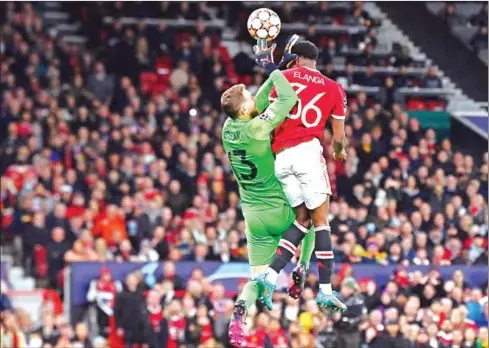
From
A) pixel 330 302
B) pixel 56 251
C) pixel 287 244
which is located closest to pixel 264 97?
pixel 287 244

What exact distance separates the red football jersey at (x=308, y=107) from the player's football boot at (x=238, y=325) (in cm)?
132

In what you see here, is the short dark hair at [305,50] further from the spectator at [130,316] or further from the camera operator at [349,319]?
the spectator at [130,316]

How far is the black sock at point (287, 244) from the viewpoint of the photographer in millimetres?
12750

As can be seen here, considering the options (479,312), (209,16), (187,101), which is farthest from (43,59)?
(479,312)

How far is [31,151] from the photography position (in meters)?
22.6

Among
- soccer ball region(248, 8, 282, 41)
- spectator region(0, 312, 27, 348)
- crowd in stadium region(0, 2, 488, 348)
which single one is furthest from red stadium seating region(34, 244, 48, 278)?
soccer ball region(248, 8, 282, 41)

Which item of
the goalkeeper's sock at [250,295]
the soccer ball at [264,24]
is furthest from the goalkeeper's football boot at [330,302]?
the soccer ball at [264,24]

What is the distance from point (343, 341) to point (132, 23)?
9.40 meters

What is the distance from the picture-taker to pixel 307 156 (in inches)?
491

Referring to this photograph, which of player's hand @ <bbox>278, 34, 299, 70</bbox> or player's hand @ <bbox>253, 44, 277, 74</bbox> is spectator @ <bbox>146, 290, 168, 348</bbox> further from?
player's hand @ <bbox>253, 44, 277, 74</bbox>

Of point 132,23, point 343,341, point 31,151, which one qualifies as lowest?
point 343,341

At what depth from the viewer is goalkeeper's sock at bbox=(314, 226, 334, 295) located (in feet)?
41.5

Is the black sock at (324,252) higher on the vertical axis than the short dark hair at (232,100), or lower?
lower

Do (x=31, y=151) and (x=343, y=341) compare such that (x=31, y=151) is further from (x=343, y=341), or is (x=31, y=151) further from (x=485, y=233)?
(x=485, y=233)
